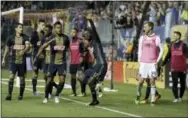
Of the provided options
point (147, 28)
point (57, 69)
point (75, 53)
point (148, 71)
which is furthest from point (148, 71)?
point (75, 53)

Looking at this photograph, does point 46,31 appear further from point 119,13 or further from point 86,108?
point 119,13

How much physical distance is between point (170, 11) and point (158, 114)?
13238 millimetres

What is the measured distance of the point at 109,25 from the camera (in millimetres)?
28531

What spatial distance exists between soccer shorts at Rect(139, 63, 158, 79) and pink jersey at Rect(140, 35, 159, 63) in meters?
0.10

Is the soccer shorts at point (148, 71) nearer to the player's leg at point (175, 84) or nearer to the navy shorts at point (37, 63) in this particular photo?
the player's leg at point (175, 84)

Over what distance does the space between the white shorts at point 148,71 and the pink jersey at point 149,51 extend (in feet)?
0.34

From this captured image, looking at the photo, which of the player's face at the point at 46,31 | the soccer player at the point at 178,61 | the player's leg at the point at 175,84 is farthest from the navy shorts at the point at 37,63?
the player's leg at the point at 175,84

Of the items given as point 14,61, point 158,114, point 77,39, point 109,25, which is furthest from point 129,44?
point 158,114

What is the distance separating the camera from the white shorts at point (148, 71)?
13.2 meters

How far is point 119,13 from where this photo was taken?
1137 inches

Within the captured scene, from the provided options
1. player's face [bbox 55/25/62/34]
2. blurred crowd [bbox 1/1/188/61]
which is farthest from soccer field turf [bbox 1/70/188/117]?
blurred crowd [bbox 1/1/188/61]

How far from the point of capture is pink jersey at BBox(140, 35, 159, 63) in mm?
13305

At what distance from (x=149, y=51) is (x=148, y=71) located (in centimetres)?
51

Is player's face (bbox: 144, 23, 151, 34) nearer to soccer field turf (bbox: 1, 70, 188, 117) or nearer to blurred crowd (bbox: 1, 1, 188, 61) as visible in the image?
soccer field turf (bbox: 1, 70, 188, 117)
